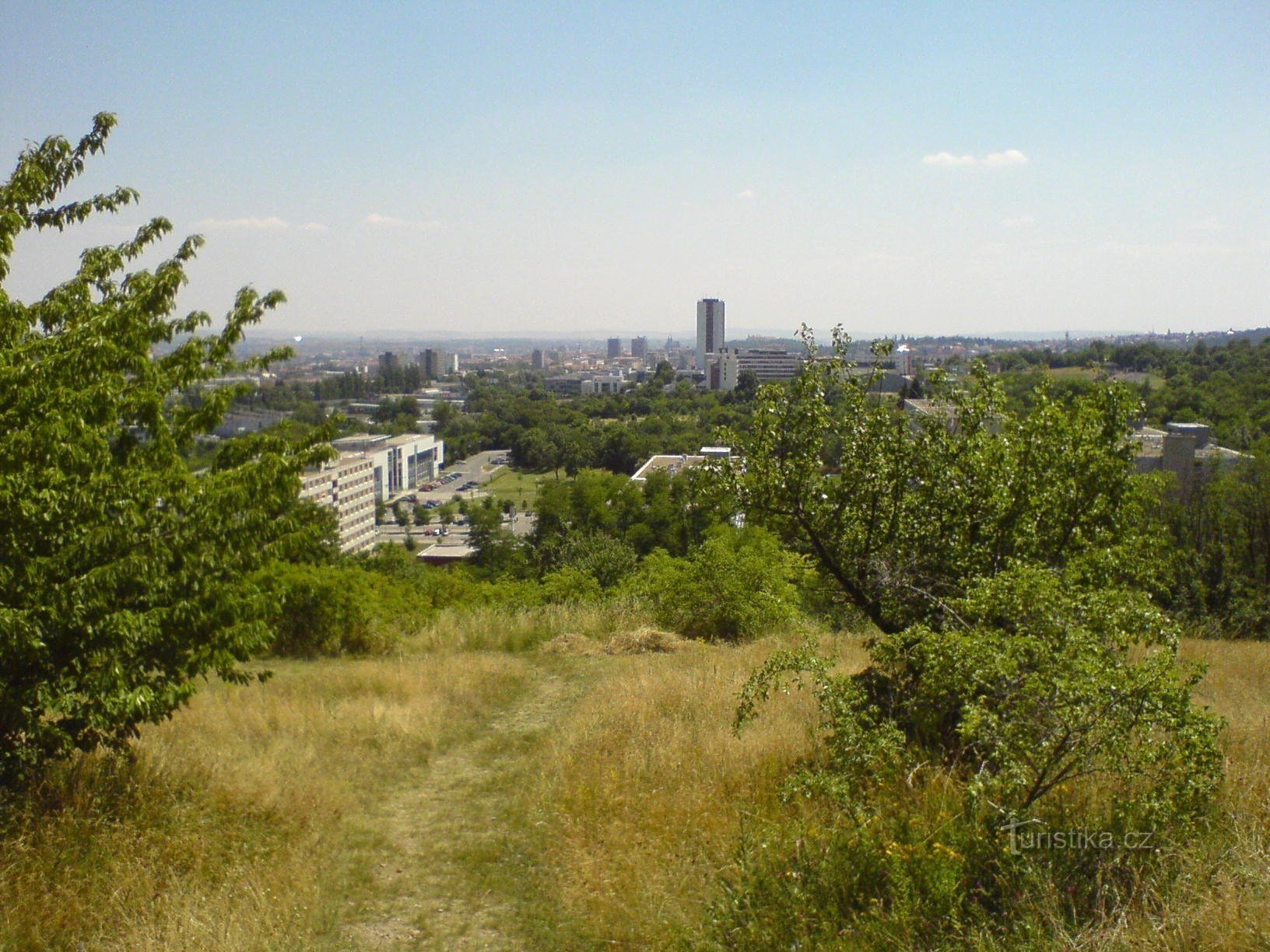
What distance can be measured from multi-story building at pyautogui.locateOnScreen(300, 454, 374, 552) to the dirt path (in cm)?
4316

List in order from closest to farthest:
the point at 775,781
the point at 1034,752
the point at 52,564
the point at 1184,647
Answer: the point at 1034,752
the point at 52,564
the point at 775,781
the point at 1184,647

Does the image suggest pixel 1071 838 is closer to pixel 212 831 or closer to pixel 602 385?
pixel 212 831

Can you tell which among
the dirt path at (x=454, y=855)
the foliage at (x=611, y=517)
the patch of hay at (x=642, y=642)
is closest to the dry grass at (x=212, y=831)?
the dirt path at (x=454, y=855)

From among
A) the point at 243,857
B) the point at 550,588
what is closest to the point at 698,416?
the point at 550,588

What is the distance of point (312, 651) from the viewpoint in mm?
10266

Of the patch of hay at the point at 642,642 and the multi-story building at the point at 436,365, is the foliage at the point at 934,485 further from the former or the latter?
the multi-story building at the point at 436,365

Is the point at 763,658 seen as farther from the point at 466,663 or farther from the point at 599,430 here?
the point at 599,430

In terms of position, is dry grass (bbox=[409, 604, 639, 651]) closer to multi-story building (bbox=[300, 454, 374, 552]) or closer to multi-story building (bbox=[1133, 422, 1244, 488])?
multi-story building (bbox=[1133, 422, 1244, 488])

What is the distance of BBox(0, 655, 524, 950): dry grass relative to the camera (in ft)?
13.0

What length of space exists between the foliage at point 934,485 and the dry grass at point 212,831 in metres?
3.19

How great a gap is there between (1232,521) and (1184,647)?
12966 mm

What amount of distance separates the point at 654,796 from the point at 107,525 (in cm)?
333

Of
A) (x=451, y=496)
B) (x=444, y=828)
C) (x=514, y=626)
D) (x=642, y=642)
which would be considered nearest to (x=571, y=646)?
(x=642, y=642)

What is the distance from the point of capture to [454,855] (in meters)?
5.00
